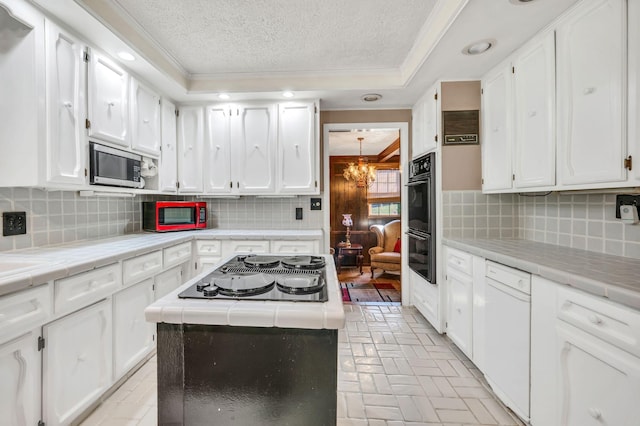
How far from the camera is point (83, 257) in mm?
1549

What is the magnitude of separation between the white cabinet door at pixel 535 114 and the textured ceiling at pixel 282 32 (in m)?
0.72

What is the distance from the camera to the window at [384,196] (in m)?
5.91

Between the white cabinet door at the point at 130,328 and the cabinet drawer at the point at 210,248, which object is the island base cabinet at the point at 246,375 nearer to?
the white cabinet door at the point at 130,328

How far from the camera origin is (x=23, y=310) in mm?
1182

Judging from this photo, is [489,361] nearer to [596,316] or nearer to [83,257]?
[596,316]

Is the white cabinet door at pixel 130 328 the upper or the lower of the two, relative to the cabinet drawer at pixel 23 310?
lower

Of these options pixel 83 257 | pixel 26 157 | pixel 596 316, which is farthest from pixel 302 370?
pixel 26 157

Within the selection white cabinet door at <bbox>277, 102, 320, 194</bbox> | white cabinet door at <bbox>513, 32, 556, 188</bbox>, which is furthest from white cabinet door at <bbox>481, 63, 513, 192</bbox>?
white cabinet door at <bbox>277, 102, 320, 194</bbox>

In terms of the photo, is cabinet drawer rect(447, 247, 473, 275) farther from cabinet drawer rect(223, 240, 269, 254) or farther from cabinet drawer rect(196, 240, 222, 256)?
cabinet drawer rect(196, 240, 222, 256)

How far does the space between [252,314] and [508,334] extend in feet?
4.97

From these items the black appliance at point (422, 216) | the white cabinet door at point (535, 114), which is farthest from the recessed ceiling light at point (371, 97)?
the white cabinet door at point (535, 114)

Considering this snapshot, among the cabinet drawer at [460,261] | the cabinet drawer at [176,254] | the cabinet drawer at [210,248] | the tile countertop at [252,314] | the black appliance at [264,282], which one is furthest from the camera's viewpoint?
the cabinet drawer at [210,248]

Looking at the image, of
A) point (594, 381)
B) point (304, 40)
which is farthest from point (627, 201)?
point (304, 40)

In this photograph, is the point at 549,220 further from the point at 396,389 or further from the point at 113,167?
the point at 113,167
